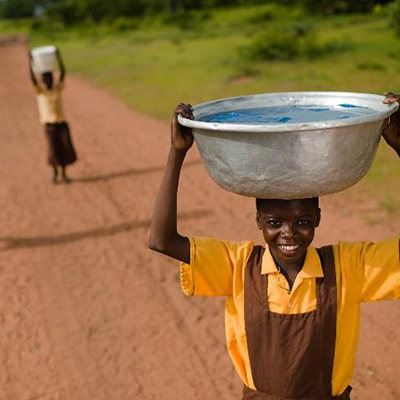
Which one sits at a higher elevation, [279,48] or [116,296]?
[279,48]

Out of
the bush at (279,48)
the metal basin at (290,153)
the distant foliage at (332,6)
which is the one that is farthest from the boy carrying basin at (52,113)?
the distant foliage at (332,6)

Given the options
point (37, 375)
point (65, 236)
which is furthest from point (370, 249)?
point (65, 236)

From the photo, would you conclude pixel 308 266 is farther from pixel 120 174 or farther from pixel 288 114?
pixel 120 174

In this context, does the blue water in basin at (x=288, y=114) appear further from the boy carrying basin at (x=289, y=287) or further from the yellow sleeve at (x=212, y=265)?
the yellow sleeve at (x=212, y=265)

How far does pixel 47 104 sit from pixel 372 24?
1703 cm

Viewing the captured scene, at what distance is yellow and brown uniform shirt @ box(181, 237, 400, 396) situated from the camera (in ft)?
6.53

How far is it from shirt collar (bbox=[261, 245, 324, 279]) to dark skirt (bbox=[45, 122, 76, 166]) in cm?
579

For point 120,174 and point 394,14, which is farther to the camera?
point 394,14

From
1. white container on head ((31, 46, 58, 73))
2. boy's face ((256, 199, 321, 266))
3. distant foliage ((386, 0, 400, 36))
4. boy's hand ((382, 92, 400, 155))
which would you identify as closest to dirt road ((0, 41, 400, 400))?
white container on head ((31, 46, 58, 73))

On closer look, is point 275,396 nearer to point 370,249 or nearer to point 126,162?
point 370,249

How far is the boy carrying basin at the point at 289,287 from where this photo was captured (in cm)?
196

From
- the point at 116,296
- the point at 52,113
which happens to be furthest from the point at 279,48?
the point at 116,296

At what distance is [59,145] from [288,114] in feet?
19.5

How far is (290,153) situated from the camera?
1604 mm
